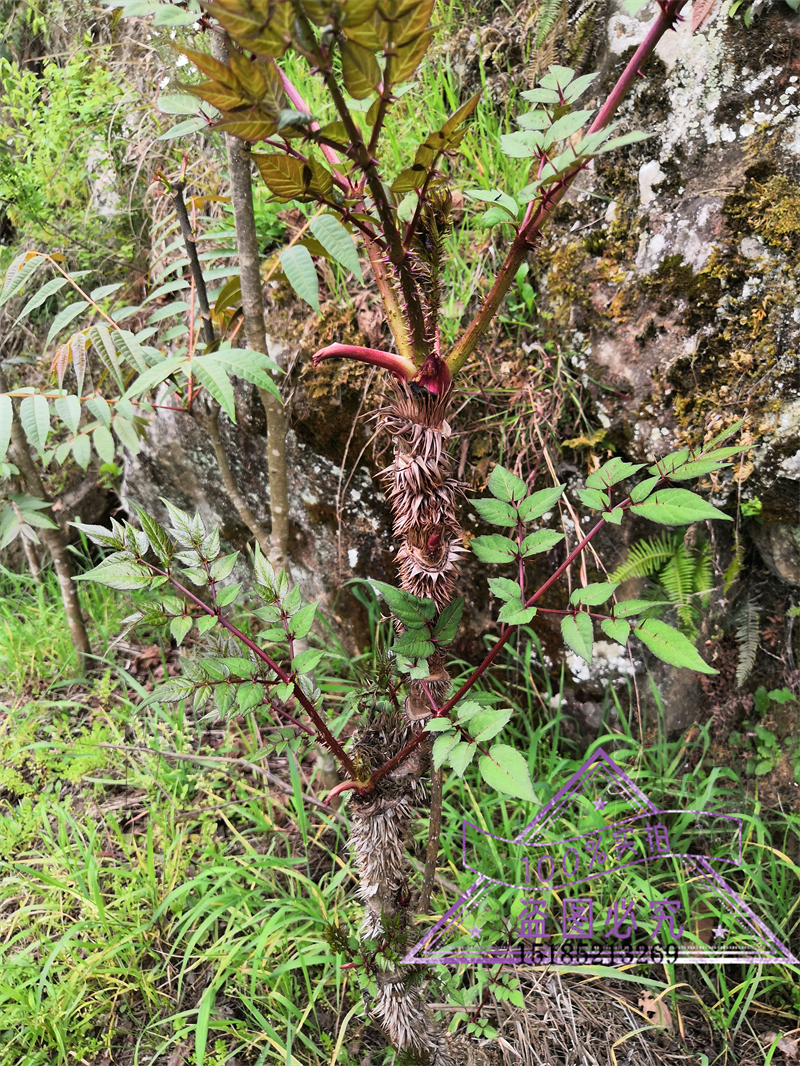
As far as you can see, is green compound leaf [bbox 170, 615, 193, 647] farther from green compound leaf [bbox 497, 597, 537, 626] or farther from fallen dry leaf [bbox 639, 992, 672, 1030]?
fallen dry leaf [bbox 639, 992, 672, 1030]

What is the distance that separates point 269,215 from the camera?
232cm

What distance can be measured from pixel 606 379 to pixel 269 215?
134cm

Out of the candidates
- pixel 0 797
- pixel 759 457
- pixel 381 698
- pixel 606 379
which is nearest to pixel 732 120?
pixel 606 379

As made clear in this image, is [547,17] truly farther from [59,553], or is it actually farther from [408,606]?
[59,553]

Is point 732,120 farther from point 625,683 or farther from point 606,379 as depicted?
point 625,683

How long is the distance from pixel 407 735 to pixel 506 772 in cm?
37

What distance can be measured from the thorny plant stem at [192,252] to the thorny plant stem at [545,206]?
949mm

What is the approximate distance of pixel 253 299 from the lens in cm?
156

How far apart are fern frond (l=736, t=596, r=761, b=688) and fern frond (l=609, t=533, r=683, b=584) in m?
0.30

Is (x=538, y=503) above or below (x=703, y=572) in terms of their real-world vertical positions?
above

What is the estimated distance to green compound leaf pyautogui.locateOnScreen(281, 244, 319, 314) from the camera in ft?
3.38

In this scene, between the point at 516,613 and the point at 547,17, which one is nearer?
the point at 516,613

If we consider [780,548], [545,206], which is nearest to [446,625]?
[545,206]

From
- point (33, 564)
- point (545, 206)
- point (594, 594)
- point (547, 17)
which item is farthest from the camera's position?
point (33, 564)
